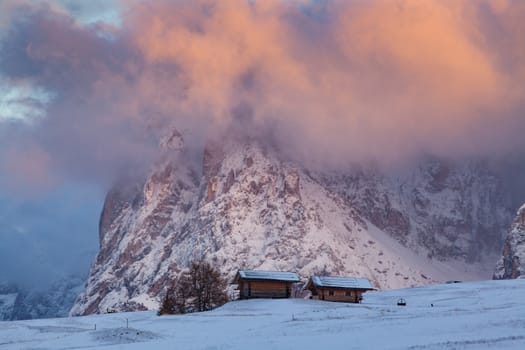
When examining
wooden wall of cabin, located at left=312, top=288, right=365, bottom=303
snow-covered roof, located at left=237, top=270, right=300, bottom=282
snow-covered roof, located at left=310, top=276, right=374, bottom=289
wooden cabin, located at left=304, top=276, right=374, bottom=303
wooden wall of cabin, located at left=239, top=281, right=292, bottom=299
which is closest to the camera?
wooden wall of cabin, located at left=312, top=288, right=365, bottom=303

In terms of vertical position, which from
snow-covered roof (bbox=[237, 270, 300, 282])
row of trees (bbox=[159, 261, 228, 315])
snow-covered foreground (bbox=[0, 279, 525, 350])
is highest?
snow-covered roof (bbox=[237, 270, 300, 282])

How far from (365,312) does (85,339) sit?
971 inches

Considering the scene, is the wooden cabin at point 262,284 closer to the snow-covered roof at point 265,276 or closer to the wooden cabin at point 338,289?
the snow-covered roof at point 265,276

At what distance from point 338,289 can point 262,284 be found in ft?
32.2

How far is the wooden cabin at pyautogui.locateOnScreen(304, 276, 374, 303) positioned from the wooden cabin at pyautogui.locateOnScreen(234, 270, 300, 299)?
11.1 ft

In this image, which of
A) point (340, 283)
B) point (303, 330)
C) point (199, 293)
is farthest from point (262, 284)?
point (303, 330)

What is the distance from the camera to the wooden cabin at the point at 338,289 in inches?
4026

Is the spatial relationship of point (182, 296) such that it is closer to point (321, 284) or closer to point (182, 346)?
→ point (321, 284)

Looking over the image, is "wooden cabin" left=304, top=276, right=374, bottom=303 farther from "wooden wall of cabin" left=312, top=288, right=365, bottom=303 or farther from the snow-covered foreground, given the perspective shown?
the snow-covered foreground

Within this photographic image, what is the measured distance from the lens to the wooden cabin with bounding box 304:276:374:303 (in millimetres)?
102250

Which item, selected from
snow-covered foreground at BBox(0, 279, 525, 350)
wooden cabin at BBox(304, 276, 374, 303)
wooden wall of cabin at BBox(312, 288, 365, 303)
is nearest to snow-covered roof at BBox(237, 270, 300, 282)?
wooden cabin at BBox(304, 276, 374, 303)

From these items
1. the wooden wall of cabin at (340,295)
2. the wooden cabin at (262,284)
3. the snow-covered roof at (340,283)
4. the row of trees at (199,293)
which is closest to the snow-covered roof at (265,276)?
the wooden cabin at (262,284)

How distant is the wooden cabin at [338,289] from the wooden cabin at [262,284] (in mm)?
3387

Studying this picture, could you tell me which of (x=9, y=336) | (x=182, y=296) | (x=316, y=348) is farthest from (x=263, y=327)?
(x=182, y=296)
